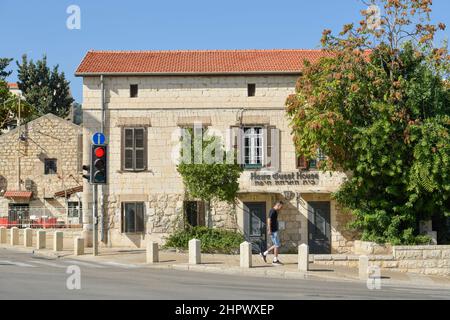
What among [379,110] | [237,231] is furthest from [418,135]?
[237,231]

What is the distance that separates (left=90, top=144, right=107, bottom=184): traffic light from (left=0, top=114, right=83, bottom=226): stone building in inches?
770

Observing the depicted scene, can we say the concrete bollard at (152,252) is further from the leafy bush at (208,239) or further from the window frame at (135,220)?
the window frame at (135,220)

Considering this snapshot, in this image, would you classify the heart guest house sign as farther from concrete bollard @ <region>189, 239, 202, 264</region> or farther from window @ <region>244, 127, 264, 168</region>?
concrete bollard @ <region>189, 239, 202, 264</region>

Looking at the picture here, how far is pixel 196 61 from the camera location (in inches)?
1097

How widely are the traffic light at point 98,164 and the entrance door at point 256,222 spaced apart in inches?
294

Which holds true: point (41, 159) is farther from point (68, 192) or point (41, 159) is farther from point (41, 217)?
point (41, 217)

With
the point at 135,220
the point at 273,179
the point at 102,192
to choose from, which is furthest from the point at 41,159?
the point at 273,179

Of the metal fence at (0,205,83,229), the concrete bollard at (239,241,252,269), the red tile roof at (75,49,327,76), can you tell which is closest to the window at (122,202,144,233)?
the red tile roof at (75,49,327,76)

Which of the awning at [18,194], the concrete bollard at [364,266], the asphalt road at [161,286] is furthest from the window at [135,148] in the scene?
the awning at [18,194]

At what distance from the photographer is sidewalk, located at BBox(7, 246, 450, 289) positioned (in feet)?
61.3
